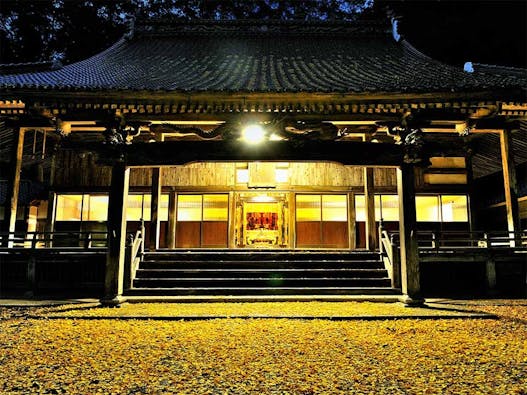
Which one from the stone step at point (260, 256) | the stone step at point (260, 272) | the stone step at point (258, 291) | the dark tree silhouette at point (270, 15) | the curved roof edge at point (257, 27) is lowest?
the stone step at point (258, 291)

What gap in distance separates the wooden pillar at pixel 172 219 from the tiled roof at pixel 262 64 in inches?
193

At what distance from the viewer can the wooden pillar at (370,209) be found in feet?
39.3

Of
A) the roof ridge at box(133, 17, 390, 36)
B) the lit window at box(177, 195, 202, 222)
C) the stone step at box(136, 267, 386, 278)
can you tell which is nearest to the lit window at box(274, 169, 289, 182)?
the lit window at box(177, 195, 202, 222)

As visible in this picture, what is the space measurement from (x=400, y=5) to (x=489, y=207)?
18.5 metres

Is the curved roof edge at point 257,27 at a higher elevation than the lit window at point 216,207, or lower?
higher

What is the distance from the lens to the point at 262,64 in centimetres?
1234

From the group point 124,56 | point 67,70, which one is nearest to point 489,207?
point 124,56

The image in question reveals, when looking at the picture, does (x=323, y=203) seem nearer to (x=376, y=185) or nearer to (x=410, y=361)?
(x=376, y=185)

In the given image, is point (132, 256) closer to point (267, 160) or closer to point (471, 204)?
point (267, 160)

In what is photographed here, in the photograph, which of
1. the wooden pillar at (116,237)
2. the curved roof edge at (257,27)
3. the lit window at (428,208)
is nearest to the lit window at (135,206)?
the wooden pillar at (116,237)

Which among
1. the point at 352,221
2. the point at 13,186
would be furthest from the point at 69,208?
the point at 352,221

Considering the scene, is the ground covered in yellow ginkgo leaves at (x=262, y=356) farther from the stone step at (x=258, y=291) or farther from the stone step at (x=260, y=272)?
the stone step at (x=260, y=272)

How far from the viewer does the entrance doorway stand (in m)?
14.2

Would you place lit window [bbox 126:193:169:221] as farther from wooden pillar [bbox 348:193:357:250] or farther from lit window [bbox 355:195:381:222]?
lit window [bbox 355:195:381:222]
